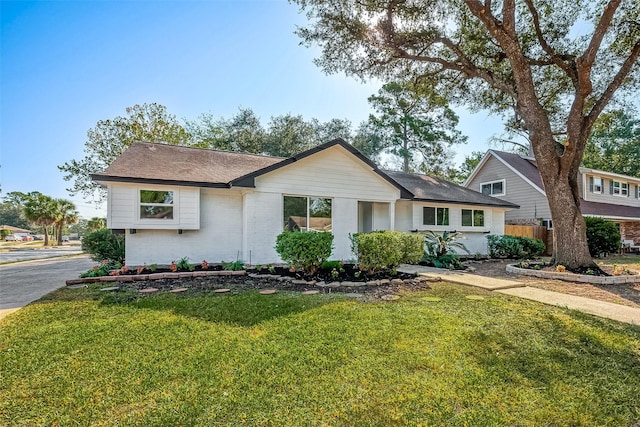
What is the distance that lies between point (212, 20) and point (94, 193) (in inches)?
708

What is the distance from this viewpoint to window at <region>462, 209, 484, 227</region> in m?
14.6

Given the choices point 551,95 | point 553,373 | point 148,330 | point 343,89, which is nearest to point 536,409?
point 553,373

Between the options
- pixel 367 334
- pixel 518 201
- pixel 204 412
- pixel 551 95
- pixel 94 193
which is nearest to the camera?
pixel 204 412

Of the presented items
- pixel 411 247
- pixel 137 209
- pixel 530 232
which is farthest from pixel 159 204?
pixel 530 232

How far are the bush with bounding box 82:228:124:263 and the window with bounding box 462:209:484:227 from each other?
46.7ft

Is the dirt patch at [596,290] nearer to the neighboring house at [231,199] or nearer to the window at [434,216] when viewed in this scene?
the neighboring house at [231,199]

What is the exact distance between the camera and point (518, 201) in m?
19.8

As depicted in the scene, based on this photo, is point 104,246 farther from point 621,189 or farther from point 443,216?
point 621,189

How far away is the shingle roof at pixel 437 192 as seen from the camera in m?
13.6

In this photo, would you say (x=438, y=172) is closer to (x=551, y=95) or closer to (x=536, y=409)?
(x=551, y=95)

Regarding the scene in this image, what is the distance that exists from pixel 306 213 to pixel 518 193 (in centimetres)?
1624

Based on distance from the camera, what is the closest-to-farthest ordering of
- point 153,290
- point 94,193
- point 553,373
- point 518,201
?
point 553,373, point 153,290, point 518,201, point 94,193

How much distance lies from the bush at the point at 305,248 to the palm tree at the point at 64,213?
127 feet

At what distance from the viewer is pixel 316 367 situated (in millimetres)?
2910
